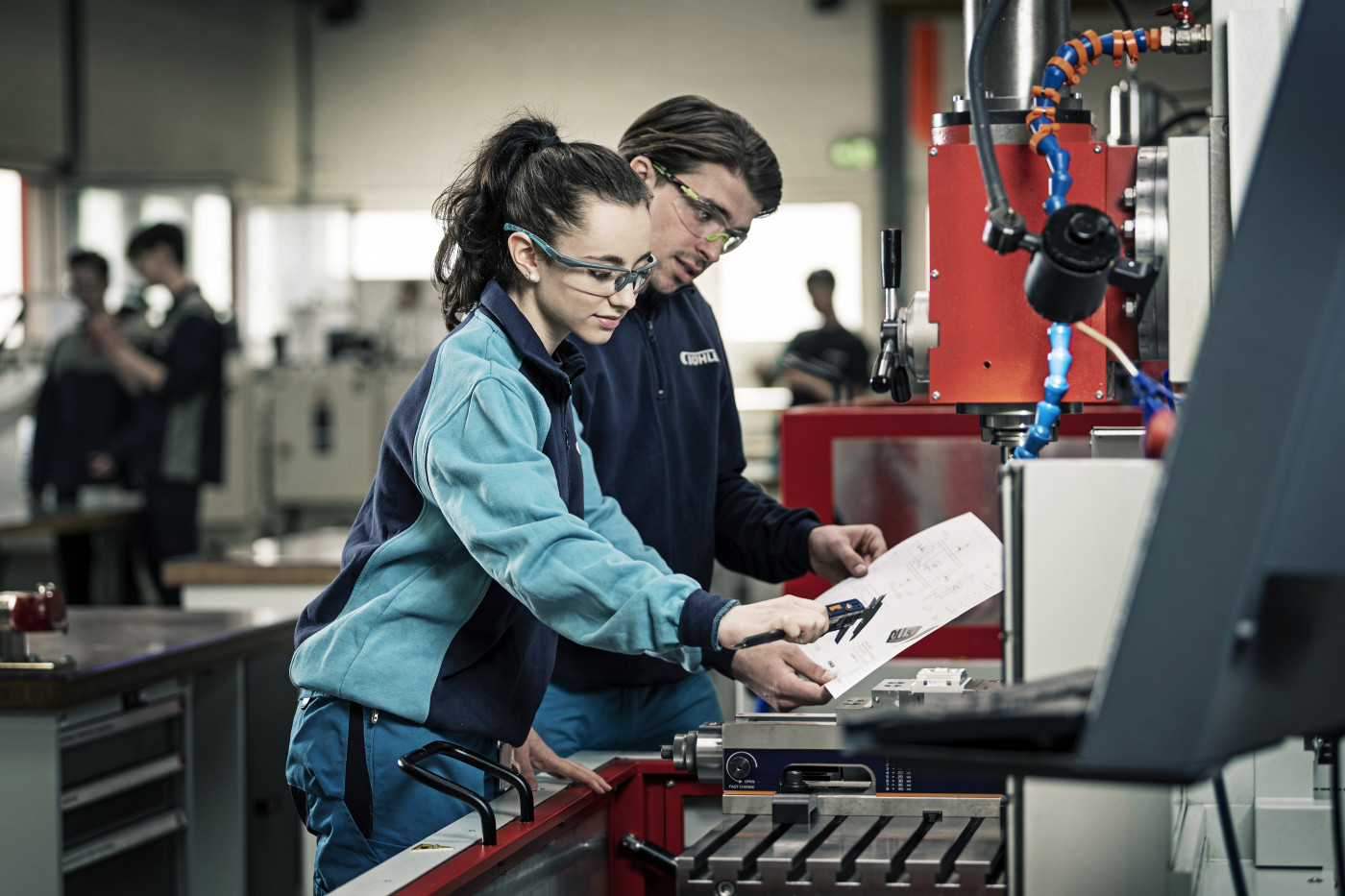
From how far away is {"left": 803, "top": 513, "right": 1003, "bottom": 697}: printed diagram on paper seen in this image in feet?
3.71

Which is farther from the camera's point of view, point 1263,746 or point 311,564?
point 311,564

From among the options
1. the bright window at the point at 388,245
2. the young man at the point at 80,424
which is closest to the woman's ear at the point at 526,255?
the young man at the point at 80,424

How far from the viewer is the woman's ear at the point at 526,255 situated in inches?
44.1

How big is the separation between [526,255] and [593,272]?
0.06 metres

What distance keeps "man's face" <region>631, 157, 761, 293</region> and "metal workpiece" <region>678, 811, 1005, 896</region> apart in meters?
0.72

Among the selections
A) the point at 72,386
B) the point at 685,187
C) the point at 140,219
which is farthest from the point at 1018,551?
the point at 140,219

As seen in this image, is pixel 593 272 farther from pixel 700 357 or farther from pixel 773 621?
pixel 700 357

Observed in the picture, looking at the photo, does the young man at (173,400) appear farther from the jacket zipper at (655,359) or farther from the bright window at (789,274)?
the bright window at (789,274)

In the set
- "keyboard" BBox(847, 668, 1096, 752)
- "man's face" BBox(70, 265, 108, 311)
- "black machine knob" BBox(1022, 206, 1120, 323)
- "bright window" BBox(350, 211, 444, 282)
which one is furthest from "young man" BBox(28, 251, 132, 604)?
"keyboard" BBox(847, 668, 1096, 752)

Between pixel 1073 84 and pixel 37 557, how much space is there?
531cm

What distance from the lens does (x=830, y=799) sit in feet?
3.50

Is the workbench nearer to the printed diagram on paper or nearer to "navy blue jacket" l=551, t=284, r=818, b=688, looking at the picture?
"navy blue jacket" l=551, t=284, r=818, b=688

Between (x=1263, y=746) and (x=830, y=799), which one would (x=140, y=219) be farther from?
(x=1263, y=746)

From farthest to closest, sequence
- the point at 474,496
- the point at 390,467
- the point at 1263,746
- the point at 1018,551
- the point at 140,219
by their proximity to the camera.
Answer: the point at 140,219 → the point at 390,467 → the point at 474,496 → the point at 1018,551 → the point at 1263,746
